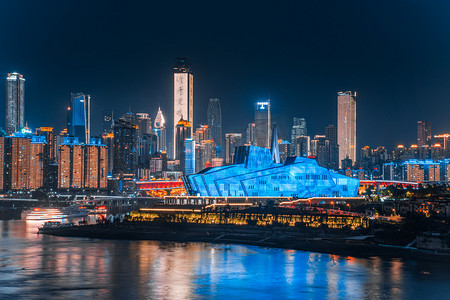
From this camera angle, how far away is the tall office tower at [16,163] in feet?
568

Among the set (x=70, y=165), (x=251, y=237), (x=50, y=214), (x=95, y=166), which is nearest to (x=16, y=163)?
(x=70, y=165)

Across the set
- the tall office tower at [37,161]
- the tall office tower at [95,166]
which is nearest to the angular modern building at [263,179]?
the tall office tower at [37,161]

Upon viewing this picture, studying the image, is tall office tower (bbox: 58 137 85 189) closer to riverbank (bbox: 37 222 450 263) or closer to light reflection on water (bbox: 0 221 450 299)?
riverbank (bbox: 37 222 450 263)

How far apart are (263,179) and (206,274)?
6505 centimetres

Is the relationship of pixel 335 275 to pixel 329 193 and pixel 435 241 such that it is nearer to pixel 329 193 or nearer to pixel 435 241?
pixel 435 241

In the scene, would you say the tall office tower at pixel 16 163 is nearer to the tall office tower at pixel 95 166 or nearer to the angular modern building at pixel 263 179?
the tall office tower at pixel 95 166

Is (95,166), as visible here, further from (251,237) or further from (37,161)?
(251,237)

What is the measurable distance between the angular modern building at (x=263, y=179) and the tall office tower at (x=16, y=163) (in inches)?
2964

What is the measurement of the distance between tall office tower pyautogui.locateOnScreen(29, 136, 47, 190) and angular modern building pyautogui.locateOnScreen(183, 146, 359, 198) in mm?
75080

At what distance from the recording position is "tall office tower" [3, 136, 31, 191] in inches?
6811

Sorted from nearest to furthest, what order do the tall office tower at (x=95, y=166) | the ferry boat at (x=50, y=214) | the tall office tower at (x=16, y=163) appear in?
the ferry boat at (x=50, y=214) → the tall office tower at (x=16, y=163) → the tall office tower at (x=95, y=166)

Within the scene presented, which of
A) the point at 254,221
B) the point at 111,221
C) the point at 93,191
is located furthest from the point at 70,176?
the point at 254,221

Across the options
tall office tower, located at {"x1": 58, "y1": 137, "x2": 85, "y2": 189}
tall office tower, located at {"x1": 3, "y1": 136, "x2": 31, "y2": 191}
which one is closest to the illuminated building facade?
tall office tower, located at {"x1": 58, "y1": 137, "x2": 85, "y2": 189}

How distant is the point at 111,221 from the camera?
102m
